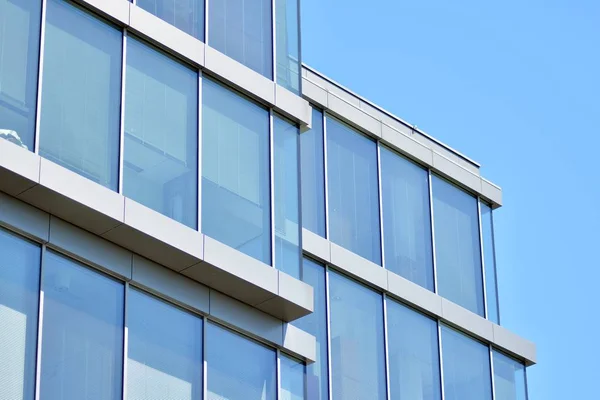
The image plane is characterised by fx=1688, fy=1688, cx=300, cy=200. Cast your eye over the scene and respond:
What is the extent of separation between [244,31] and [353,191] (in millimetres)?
6797

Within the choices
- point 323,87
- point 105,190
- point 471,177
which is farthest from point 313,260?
point 105,190

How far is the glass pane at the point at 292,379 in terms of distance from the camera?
84.6 feet

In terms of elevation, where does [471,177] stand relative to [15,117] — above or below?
above

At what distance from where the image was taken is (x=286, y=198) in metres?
27.1

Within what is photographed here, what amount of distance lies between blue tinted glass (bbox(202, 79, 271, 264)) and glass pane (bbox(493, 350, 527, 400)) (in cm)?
998

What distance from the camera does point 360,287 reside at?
32562mm

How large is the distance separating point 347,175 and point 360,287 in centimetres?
242

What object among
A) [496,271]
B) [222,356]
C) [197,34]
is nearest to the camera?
[222,356]

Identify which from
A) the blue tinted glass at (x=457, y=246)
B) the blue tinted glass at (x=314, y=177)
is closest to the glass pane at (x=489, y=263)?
the blue tinted glass at (x=457, y=246)

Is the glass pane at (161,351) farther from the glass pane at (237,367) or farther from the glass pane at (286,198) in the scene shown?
the glass pane at (286,198)

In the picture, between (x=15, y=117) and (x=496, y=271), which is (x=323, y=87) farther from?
(x=15, y=117)

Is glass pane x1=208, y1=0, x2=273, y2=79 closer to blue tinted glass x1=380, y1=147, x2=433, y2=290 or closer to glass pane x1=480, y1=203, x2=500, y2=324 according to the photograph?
blue tinted glass x1=380, y1=147, x2=433, y2=290

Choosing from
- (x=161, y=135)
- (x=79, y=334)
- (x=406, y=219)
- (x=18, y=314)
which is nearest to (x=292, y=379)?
(x=161, y=135)

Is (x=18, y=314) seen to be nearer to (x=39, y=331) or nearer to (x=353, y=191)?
(x=39, y=331)
